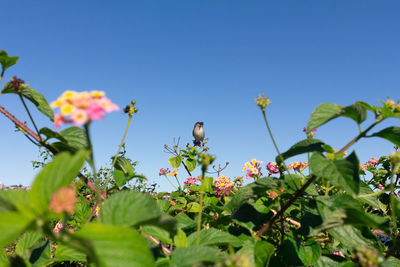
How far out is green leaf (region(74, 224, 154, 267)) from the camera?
659 mm

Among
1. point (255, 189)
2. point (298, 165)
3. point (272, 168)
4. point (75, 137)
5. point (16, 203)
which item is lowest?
point (16, 203)

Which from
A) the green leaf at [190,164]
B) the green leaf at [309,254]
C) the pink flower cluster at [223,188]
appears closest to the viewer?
the green leaf at [309,254]

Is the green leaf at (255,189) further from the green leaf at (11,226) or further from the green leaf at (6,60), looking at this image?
the green leaf at (6,60)

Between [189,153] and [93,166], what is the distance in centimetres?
305

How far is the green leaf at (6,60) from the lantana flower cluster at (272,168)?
80.5 inches

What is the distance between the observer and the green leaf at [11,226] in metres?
0.66

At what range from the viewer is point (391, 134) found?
1.17 meters

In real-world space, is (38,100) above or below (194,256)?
above

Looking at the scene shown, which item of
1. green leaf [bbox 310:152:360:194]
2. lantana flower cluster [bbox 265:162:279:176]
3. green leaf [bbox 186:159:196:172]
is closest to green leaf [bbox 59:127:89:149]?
green leaf [bbox 310:152:360:194]

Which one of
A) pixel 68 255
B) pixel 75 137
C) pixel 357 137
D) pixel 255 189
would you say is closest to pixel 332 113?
pixel 357 137

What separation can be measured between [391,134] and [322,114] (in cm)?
28

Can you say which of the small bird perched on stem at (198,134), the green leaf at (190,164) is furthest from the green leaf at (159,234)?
the small bird perched on stem at (198,134)

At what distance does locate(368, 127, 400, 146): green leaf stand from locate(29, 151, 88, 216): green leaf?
44.6 inches

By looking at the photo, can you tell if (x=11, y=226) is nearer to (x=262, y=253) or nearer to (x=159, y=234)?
(x=159, y=234)
